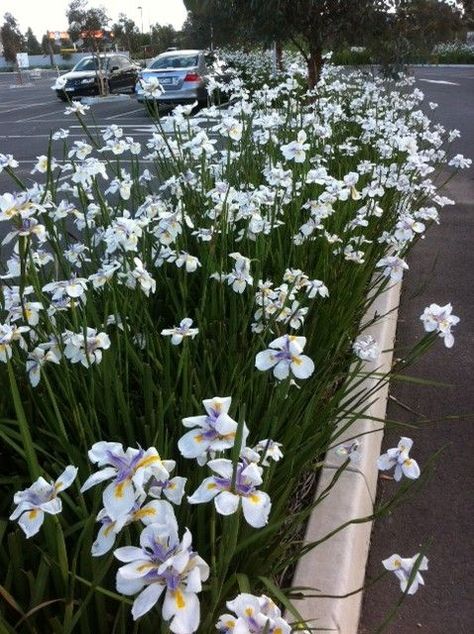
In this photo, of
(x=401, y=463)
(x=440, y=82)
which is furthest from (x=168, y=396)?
(x=440, y=82)

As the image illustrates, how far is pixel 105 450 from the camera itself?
3.62ft

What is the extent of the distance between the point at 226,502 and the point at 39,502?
33cm

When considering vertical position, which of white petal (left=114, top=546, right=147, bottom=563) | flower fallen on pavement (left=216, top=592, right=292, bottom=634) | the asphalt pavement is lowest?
the asphalt pavement

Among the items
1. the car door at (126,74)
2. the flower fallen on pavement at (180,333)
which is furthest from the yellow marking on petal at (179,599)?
the car door at (126,74)

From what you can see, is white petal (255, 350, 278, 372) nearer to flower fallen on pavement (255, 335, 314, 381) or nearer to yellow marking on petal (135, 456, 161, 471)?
flower fallen on pavement (255, 335, 314, 381)

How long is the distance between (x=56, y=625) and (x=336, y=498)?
4.18 feet

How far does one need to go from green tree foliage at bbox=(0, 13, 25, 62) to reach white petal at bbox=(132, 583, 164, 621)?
61.1 metres

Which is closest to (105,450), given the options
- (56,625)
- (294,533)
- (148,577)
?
(148,577)

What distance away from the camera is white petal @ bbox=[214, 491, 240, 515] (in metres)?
1.10

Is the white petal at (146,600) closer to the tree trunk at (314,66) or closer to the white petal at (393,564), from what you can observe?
the white petal at (393,564)

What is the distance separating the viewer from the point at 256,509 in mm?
1128

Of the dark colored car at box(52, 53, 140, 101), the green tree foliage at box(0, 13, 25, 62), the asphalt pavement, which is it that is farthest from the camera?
the green tree foliage at box(0, 13, 25, 62)

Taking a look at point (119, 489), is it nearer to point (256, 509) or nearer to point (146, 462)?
point (146, 462)

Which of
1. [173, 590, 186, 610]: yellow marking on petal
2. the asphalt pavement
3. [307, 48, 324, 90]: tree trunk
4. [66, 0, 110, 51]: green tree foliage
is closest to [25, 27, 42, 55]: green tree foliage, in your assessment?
[66, 0, 110, 51]: green tree foliage
